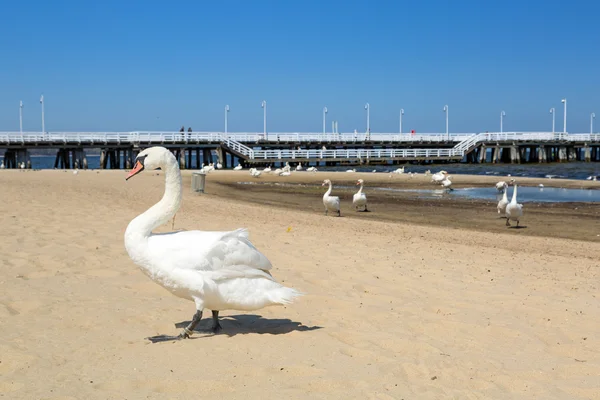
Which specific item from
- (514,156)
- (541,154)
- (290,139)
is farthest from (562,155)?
(290,139)

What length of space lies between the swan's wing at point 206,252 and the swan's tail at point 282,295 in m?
0.20

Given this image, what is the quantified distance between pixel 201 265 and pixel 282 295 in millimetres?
756

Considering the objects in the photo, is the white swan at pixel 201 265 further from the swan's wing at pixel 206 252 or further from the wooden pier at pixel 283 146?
the wooden pier at pixel 283 146

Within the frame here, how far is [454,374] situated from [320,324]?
1586mm

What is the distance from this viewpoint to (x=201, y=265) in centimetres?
530

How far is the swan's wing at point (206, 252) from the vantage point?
5.30 metres

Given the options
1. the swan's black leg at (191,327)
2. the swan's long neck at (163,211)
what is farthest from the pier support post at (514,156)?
the swan's black leg at (191,327)

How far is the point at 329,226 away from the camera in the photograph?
14.6 m

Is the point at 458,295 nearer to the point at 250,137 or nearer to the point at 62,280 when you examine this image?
the point at 62,280

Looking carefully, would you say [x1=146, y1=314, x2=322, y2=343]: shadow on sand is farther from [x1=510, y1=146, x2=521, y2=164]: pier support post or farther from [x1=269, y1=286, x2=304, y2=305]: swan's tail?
[x1=510, y1=146, x2=521, y2=164]: pier support post

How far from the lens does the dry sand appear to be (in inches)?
172

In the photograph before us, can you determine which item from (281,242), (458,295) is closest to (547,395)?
(458,295)

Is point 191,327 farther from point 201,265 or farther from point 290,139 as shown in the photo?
point 290,139

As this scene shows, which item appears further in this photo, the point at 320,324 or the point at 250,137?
the point at 250,137
